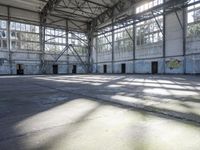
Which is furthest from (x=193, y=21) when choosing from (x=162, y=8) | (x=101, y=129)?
(x=101, y=129)

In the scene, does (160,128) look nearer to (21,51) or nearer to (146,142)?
(146,142)

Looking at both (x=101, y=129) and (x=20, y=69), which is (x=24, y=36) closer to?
(x=20, y=69)

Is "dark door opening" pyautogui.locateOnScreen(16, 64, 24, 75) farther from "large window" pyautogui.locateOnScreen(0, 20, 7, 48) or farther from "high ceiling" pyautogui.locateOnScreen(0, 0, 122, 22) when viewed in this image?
"high ceiling" pyautogui.locateOnScreen(0, 0, 122, 22)

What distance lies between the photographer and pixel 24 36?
26.8m

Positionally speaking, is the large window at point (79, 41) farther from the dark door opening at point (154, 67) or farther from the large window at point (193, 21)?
the large window at point (193, 21)

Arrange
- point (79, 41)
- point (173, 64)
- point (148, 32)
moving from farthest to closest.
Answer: point (79, 41)
point (148, 32)
point (173, 64)

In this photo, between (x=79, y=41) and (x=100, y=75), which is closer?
(x=100, y=75)

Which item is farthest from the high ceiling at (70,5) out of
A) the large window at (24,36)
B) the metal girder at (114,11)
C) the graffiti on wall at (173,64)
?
the graffiti on wall at (173,64)

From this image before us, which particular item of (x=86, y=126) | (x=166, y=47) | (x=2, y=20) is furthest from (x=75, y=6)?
(x=86, y=126)

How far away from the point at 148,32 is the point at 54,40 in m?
14.8

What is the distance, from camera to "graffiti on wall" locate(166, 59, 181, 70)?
20197 mm

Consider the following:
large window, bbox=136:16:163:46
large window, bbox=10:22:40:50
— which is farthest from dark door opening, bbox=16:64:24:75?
large window, bbox=136:16:163:46

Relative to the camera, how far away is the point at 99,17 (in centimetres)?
2916

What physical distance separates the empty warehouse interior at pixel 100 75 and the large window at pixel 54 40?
0.16m
